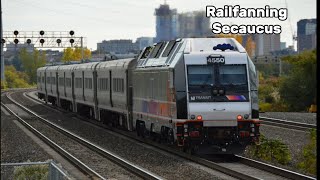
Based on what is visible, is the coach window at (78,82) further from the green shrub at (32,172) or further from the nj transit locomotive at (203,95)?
the green shrub at (32,172)

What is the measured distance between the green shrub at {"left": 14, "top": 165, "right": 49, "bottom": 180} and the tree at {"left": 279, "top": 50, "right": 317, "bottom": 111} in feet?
102

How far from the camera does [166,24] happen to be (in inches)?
763

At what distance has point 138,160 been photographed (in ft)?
64.0

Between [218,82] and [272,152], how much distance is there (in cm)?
275

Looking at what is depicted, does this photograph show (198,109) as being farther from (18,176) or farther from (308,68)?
(308,68)

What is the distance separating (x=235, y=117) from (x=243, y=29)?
22.2 ft

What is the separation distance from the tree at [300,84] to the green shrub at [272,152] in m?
24.3

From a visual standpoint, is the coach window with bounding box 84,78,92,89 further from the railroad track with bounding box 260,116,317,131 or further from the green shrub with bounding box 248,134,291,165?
the green shrub with bounding box 248,134,291,165

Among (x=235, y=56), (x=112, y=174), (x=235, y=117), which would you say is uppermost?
(x=235, y=56)

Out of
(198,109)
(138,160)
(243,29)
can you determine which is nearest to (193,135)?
(198,109)

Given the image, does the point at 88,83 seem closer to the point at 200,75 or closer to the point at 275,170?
the point at 200,75

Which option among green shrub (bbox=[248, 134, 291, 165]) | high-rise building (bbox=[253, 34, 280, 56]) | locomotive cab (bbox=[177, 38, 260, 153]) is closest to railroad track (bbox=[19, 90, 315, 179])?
locomotive cab (bbox=[177, 38, 260, 153])

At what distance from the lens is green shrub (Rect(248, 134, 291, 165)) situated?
63.6ft

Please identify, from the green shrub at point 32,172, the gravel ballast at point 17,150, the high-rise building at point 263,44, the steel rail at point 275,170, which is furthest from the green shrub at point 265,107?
the green shrub at point 32,172
